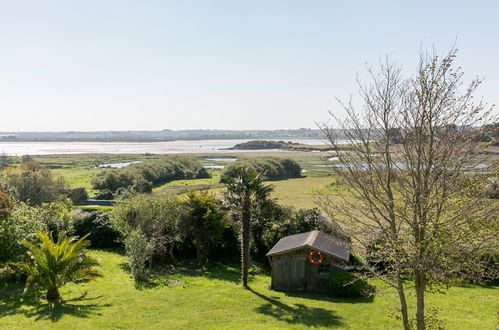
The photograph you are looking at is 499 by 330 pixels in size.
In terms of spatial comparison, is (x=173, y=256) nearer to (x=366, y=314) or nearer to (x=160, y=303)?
(x=160, y=303)

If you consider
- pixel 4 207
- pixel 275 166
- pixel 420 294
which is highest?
pixel 4 207

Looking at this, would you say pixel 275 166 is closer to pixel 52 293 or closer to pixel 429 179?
pixel 52 293

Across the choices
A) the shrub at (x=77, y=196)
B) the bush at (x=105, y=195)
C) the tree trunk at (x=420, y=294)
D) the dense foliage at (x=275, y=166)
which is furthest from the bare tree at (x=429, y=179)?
the dense foliage at (x=275, y=166)

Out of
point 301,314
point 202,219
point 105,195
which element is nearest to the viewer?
point 301,314

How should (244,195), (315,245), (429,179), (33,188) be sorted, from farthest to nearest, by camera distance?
(33,188) < (244,195) < (315,245) < (429,179)

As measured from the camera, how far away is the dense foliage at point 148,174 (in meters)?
66.7

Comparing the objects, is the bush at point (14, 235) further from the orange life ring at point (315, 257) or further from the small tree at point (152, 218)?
the orange life ring at point (315, 257)

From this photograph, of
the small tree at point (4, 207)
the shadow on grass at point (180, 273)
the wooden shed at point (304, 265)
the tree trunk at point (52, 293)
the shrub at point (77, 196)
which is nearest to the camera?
the tree trunk at point (52, 293)

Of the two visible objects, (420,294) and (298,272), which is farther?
(298,272)

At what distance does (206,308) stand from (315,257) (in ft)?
26.9

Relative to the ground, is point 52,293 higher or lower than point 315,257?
lower

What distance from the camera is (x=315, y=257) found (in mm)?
24234

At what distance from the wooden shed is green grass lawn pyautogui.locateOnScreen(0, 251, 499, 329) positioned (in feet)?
3.00

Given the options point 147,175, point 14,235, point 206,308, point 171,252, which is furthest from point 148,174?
point 206,308
